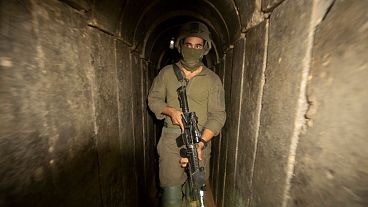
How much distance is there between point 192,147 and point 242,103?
26.8 inches

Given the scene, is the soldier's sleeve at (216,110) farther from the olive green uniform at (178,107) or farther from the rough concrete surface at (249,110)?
the rough concrete surface at (249,110)

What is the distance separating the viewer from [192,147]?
6.73 feet

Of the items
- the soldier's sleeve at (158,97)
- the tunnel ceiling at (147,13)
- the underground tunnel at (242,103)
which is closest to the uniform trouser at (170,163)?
the soldier's sleeve at (158,97)

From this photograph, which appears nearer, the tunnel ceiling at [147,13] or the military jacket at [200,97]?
the tunnel ceiling at [147,13]

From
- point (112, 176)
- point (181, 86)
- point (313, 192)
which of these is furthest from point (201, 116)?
point (313, 192)

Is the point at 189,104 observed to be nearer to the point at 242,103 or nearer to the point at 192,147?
the point at 192,147

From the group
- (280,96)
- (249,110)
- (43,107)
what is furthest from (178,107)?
(43,107)

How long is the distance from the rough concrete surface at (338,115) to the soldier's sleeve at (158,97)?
166 cm

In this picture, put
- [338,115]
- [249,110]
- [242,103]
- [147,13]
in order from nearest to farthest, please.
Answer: [338,115]
[249,110]
[242,103]
[147,13]

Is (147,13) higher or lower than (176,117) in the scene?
higher

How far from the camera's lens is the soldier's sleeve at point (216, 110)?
2.24m

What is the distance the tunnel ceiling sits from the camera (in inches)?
57.0

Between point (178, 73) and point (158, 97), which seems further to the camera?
point (158, 97)

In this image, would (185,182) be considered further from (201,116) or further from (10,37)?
(10,37)
